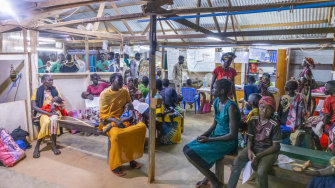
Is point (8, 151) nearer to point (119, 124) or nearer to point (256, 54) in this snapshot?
point (119, 124)

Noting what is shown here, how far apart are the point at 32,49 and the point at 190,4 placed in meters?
4.97

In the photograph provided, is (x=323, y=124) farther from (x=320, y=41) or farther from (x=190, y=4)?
(x=190, y=4)

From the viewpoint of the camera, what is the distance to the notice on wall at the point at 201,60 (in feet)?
33.9

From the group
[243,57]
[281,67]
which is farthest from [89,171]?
[281,67]

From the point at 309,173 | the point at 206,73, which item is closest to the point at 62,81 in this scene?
the point at 309,173

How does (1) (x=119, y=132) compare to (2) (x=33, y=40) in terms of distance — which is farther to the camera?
(2) (x=33, y=40)

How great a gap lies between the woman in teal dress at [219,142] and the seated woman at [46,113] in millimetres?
2912

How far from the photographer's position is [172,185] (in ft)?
10.2

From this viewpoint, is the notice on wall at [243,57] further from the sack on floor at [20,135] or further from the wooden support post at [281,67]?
the sack on floor at [20,135]

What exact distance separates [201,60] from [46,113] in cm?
782

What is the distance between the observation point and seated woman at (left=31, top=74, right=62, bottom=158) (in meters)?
4.15

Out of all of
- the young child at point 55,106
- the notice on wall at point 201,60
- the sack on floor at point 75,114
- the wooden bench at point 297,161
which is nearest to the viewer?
the wooden bench at point 297,161

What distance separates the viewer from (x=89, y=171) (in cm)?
353

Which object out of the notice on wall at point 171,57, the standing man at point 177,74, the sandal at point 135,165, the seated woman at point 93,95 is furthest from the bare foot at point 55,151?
the notice on wall at point 171,57
